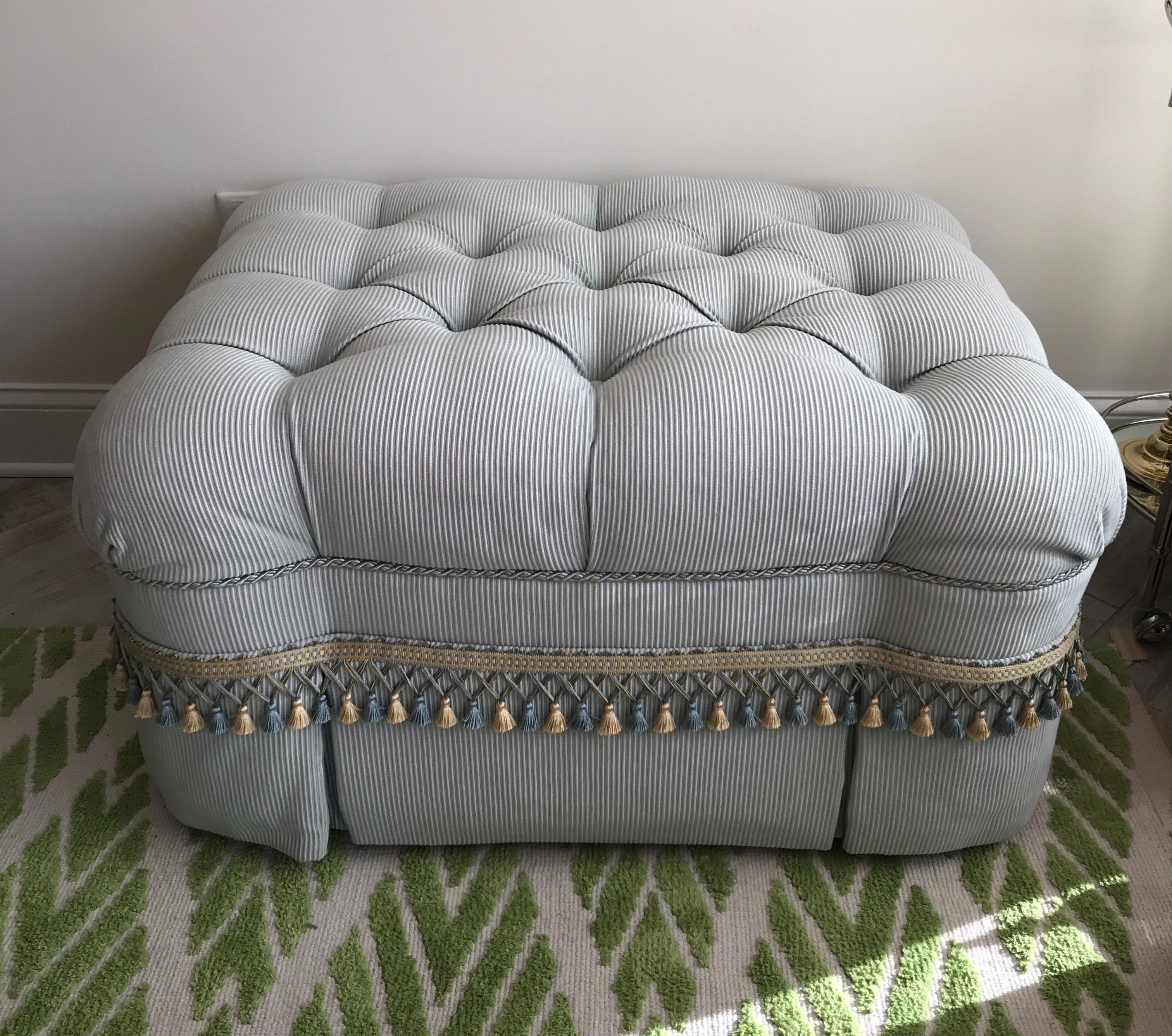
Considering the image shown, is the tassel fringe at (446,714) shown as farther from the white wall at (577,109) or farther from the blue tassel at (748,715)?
the white wall at (577,109)

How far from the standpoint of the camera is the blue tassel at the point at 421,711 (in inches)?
34.2

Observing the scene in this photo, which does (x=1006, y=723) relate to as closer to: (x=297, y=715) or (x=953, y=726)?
(x=953, y=726)

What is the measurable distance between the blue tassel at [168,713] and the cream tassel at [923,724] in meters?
0.65

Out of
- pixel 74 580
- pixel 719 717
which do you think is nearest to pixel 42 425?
pixel 74 580

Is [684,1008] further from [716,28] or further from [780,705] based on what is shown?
[716,28]

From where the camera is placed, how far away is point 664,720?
0.87m

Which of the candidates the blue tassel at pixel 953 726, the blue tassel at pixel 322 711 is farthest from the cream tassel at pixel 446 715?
the blue tassel at pixel 953 726

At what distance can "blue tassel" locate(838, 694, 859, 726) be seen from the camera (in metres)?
0.87

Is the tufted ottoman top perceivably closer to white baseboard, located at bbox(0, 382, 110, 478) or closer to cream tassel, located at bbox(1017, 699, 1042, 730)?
cream tassel, located at bbox(1017, 699, 1042, 730)

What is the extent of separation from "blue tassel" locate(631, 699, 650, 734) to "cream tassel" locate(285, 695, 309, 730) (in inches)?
11.3

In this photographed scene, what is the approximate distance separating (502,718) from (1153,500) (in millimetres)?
927

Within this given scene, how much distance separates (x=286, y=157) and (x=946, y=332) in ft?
3.13

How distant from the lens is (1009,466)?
777 mm

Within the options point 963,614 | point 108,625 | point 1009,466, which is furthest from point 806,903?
point 108,625
